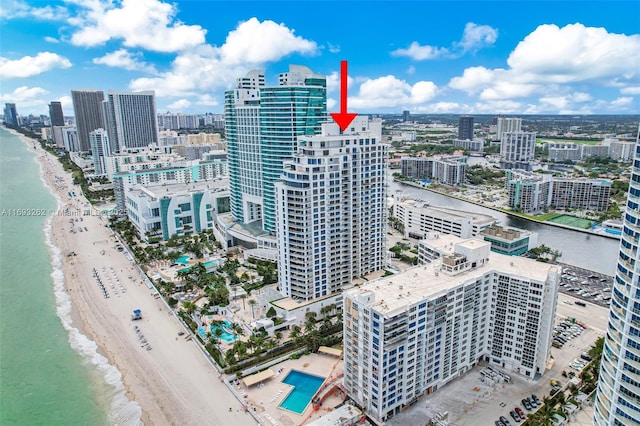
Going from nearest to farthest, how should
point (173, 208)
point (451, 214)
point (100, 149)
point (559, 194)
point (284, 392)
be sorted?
point (284, 392), point (451, 214), point (173, 208), point (559, 194), point (100, 149)

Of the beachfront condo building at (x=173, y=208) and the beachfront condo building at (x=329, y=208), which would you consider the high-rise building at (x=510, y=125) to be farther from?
the beachfront condo building at (x=329, y=208)

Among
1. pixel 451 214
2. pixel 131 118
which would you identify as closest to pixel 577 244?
pixel 451 214

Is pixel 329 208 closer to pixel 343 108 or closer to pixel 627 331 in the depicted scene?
Answer: pixel 343 108

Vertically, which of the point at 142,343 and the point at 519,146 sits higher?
the point at 519,146

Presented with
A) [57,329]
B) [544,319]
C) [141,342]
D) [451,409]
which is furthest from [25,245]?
[544,319]

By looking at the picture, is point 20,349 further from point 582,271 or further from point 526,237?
point 582,271

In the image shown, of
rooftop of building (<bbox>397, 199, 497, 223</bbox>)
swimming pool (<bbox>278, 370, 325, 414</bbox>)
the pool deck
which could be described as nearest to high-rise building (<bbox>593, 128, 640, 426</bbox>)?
the pool deck
